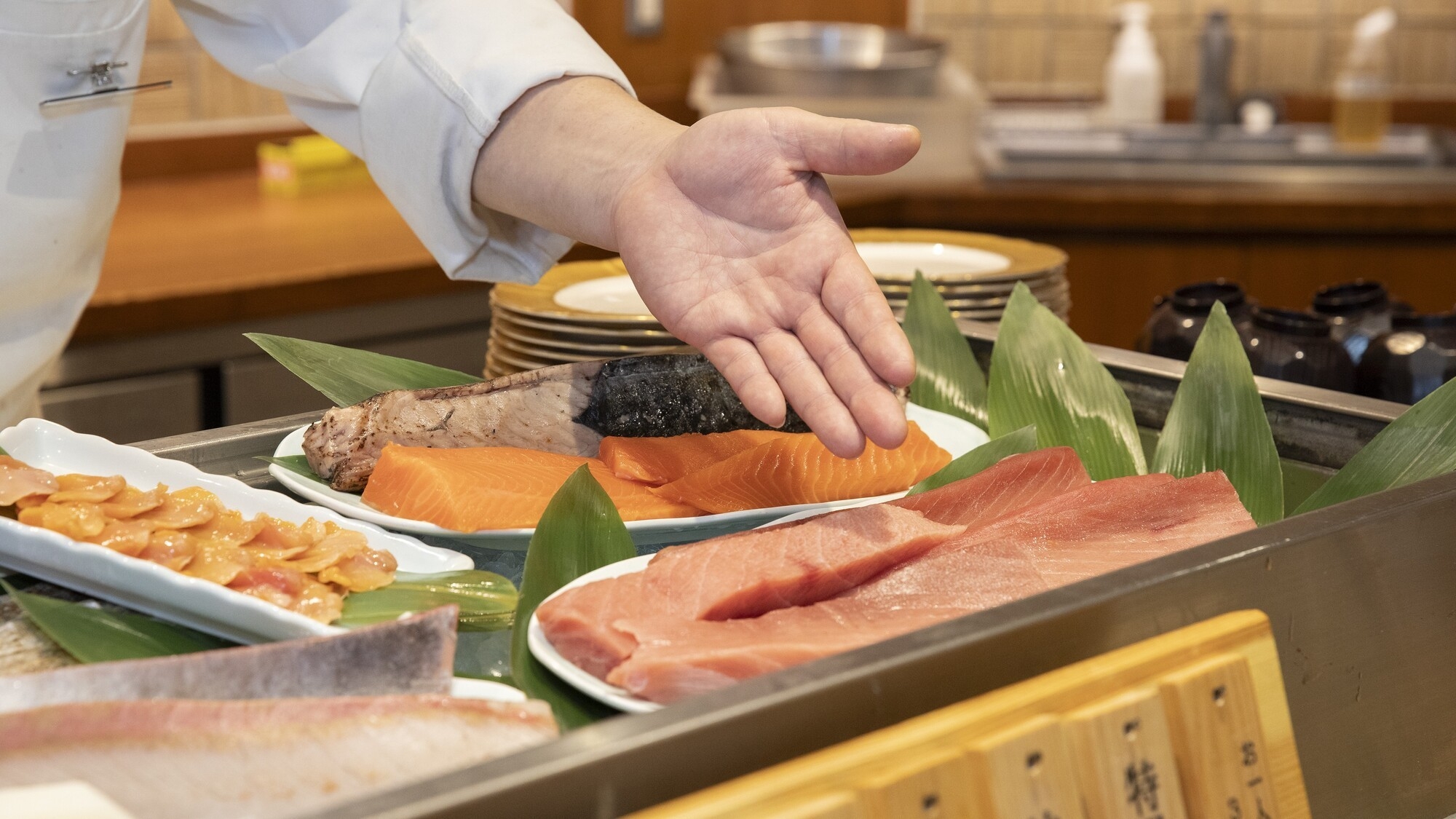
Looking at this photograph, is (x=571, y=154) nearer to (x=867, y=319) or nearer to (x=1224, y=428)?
(x=867, y=319)

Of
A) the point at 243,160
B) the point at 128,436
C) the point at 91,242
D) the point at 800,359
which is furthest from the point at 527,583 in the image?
the point at 243,160

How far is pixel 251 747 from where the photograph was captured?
664 mm

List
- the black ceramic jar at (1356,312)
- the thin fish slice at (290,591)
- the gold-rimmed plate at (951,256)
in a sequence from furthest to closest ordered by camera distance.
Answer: the gold-rimmed plate at (951,256)
the black ceramic jar at (1356,312)
the thin fish slice at (290,591)

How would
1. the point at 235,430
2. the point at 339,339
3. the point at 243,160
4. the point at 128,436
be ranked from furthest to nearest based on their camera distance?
1. the point at 243,160
2. the point at 339,339
3. the point at 128,436
4. the point at 235,430

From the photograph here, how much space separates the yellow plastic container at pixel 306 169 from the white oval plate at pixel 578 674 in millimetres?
2701

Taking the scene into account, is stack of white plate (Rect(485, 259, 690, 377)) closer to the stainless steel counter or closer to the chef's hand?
the chef's hand

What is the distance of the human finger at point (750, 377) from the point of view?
1031 millimetres

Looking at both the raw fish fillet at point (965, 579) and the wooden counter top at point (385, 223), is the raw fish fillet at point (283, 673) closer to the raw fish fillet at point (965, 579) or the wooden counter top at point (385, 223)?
the raw fish fillet at point (965, 579)

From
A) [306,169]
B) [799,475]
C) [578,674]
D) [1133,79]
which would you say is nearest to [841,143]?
[799,475]

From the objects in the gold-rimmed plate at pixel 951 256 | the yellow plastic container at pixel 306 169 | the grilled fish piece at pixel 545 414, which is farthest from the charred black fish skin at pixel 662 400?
the yellow plastic container at pixel 306 169

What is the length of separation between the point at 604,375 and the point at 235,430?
31 centimetres

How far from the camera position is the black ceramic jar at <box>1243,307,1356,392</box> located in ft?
4.68

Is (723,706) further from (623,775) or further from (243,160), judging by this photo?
(243,160)

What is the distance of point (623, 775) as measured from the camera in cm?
62
